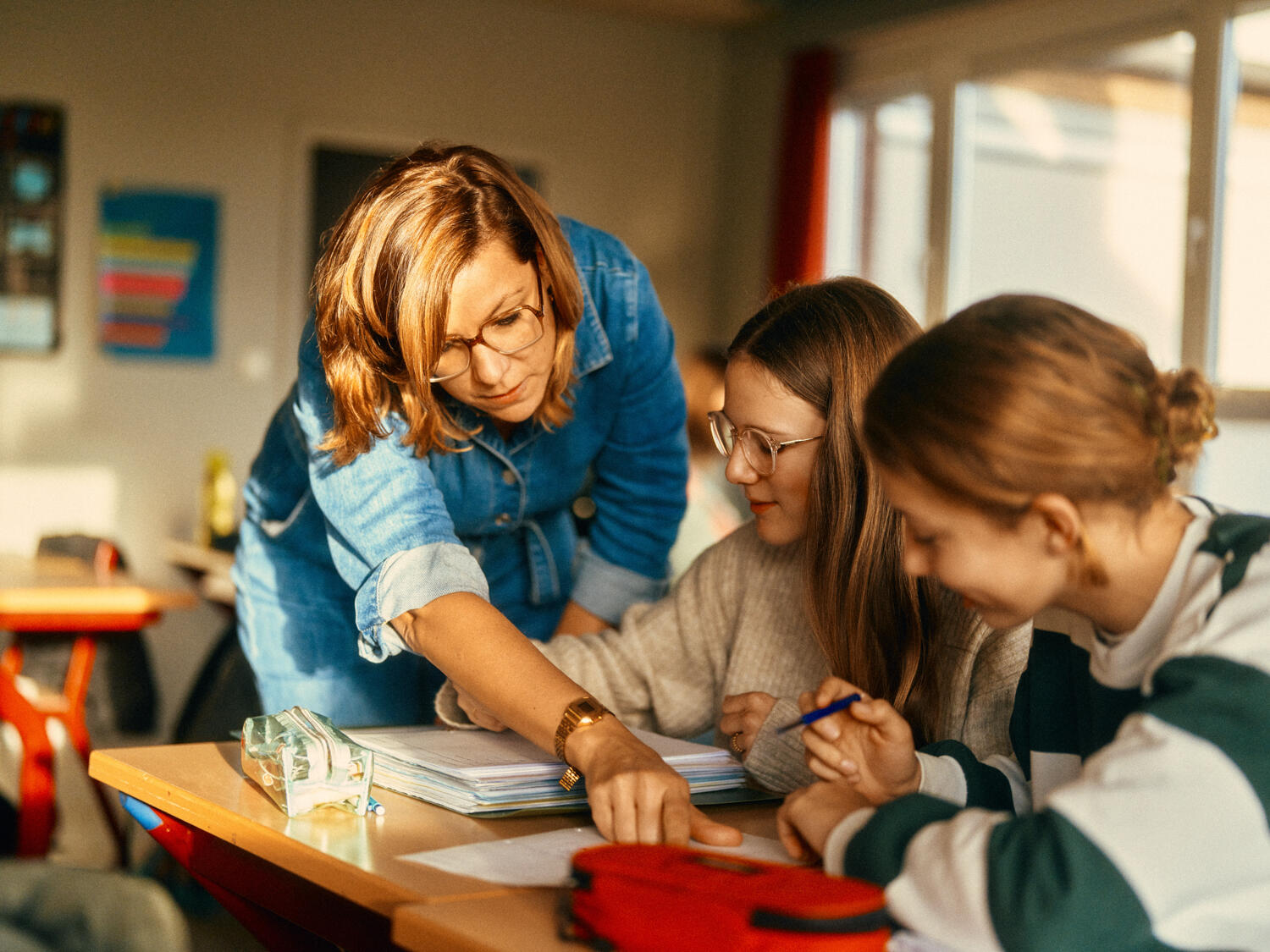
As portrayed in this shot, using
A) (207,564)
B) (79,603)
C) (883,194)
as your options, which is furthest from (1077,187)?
(79,603)

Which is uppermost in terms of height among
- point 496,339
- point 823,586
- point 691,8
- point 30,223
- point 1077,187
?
point 691,8

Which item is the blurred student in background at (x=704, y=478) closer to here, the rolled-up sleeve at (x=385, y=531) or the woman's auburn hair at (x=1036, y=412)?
the rolled-up sleeve at (x=385, y=531)

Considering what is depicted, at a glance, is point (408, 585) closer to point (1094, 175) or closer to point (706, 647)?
point (706, 647)

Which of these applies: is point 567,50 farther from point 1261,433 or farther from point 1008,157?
point 1261,433

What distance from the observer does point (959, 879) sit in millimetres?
795

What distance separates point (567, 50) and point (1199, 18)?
2.39 metres

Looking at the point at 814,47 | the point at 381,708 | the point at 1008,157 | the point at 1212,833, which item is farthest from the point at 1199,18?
the point at 1212,833

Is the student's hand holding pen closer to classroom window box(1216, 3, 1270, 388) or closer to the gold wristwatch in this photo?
the gold wristwatch

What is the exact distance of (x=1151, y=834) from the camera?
29.9 inches

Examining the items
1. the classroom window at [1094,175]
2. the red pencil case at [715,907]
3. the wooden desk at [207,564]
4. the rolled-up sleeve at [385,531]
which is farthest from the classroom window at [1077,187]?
the red pencil case at [715,907]

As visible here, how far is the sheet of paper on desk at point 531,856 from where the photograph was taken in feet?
3.01

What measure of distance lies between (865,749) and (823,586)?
0.96 ft

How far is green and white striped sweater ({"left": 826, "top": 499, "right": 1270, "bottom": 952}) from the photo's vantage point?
76 cm

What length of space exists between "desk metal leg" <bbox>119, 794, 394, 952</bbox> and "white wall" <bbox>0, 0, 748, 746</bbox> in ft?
11.3
